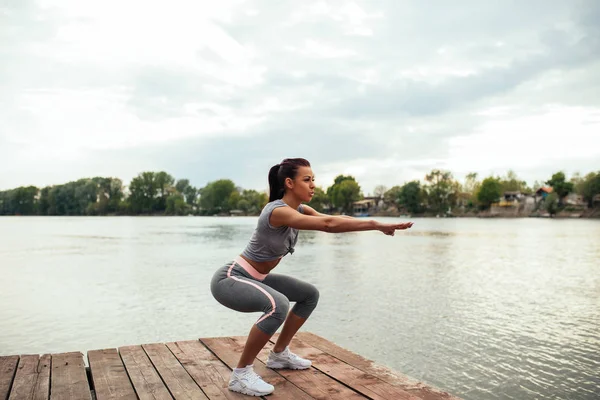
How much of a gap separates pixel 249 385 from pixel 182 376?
0.80 m

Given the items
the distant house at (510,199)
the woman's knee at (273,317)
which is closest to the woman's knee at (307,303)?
the woman's knee at (273,317)

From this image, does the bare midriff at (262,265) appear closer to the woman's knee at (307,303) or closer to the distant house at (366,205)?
the woman's knee at (307,303)

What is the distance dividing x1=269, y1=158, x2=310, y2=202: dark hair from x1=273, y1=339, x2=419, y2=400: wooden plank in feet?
5.38

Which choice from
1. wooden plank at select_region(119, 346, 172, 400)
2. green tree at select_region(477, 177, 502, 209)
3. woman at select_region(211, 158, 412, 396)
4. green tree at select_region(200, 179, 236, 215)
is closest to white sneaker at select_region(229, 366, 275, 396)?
woman at select_region(211, 158, 412, 396)

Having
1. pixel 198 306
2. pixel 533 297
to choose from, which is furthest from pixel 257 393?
pixel 533 297

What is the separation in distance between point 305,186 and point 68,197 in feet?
612

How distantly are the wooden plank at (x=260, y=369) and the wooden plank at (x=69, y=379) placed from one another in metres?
1.26

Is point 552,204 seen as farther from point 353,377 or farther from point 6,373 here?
point 6,373

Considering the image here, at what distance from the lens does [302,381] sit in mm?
4246

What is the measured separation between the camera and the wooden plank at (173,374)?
393 centimetres

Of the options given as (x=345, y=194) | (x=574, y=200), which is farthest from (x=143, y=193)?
(x=574, y=200)

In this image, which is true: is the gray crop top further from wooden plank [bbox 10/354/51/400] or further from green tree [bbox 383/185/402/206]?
green tree [bbox 383/185/402/206]

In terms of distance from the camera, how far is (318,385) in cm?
413

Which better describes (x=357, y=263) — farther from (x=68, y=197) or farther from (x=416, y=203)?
(x=68, y=197)
